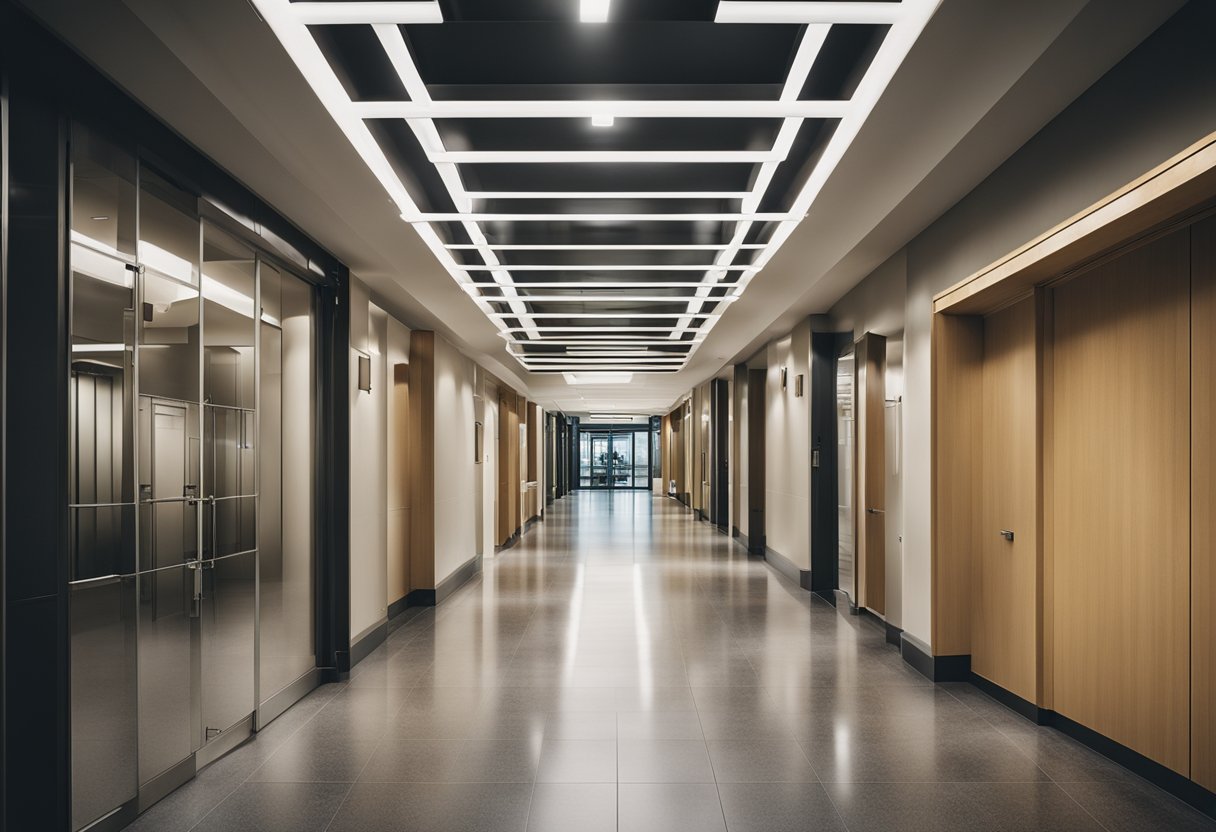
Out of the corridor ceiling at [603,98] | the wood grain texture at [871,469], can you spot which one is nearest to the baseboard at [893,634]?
the wood grain texture at [871,469]

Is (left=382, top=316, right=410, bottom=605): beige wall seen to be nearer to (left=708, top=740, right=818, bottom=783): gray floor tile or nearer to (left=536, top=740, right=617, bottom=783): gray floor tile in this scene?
(left=536, top=740, right=617, bottom=783): gray floor tile

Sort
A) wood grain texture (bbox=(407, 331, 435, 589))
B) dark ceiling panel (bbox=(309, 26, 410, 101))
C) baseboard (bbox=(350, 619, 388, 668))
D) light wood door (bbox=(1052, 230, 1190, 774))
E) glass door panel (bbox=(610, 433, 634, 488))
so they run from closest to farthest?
dark ceiling panel (bbox=(309, 26, 410, 101)) < light wood door (bbox=(1052, 230, 1190, 774)) < baseboard (bbox=(350, 619, 388, 668)) < wood grain texture (bbox=(407, 331, 435, 589)) < glass door panel (bbox=(610, 433, 634, 488))

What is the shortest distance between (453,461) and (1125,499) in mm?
8084

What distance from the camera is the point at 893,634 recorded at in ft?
23.1

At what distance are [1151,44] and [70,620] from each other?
5.11 meters

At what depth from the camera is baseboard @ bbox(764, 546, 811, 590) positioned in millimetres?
9984

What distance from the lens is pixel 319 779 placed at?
4137 mm

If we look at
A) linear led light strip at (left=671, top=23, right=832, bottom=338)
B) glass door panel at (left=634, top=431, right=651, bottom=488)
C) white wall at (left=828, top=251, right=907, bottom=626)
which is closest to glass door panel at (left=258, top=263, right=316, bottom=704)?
linear led light strip at (left=671, top=23, right=832, bottom=338)

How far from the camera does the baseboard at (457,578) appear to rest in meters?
9.56

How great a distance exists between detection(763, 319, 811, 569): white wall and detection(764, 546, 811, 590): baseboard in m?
0.08

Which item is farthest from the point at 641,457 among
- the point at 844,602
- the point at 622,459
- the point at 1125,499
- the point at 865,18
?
the point at 865,18

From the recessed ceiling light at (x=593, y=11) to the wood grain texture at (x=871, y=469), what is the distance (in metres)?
5.32

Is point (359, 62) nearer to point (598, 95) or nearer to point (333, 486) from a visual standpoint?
point (598, 95)

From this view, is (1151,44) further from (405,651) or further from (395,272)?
(405,651)
